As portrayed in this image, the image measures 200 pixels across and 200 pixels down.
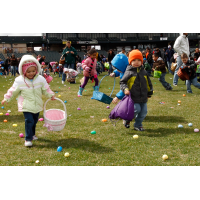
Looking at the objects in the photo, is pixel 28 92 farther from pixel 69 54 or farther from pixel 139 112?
pixel 69 54

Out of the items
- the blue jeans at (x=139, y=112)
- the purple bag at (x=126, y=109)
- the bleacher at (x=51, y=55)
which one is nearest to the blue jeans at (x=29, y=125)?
the purple bag at (x=126, y=109)

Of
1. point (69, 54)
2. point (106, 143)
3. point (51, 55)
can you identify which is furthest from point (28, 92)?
point (51, 55)

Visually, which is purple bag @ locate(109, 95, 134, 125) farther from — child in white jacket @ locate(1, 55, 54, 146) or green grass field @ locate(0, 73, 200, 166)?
child in white jacket @ locate(1, 55, 54, 146)

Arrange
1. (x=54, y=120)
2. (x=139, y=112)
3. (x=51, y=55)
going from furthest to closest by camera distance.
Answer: (x=51, y=55), (x=139, y=112), (x=54, y=120)

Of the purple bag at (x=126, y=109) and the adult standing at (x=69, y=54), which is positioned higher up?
the adult standing at (x=69, y=54)

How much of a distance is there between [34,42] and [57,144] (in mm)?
48242

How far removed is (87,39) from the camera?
5028cm

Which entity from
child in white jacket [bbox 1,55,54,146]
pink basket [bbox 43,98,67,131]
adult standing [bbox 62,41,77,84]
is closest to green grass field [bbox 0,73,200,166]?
pink basket [bbox 43,98,67,131]

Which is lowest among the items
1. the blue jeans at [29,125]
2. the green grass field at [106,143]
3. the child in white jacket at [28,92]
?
the green grass field at [106,143]

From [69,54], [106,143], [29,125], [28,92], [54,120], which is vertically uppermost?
[69,54]

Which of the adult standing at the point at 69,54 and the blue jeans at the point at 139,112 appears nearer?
the blue jeans at the point at 139,112

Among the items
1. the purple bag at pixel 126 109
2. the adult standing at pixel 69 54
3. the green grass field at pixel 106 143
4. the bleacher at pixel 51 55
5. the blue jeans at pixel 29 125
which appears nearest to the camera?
the green grass field at pixel 106 143

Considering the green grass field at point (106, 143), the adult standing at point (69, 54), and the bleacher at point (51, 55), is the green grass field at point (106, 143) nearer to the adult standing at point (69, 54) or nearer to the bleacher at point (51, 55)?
the adult standing at point (69, 54)

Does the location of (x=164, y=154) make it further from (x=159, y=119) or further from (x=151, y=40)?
(x=151, y=40)
